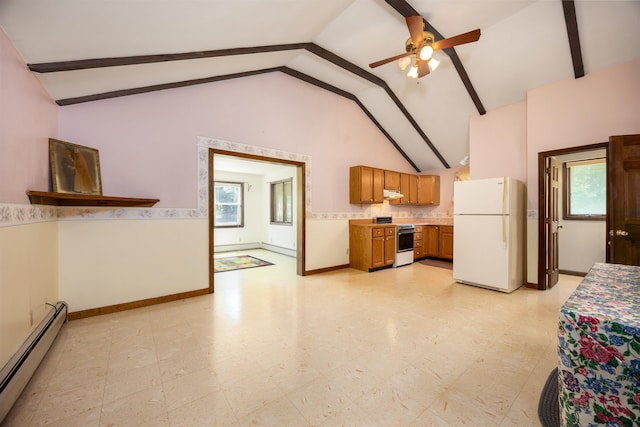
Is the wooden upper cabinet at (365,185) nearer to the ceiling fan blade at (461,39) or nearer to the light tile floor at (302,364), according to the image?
the light tile floor at (302,364)

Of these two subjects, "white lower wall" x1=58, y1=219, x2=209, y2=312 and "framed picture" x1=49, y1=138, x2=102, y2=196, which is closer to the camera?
"framed picture" x1=49, y1=138, x2=102, y2=196

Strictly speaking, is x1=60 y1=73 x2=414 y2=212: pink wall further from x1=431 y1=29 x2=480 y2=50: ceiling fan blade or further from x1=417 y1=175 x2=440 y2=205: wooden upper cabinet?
x1=431 y1=29 x2=480 y2=50: ceiling fan blade

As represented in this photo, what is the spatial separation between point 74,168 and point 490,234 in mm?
5353

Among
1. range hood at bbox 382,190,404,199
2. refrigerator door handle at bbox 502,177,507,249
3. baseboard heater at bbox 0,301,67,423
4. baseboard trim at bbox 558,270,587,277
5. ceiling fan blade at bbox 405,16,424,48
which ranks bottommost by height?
baseboard trim at bbox 558,270,587,277

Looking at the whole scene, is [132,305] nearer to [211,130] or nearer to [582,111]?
[211,130]

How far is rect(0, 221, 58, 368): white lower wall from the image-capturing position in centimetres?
172

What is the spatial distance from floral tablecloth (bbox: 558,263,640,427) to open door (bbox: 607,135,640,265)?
8.73ft

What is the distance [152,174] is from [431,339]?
370 centimetres

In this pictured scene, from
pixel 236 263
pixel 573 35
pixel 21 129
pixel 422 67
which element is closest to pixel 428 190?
pixel 573 35

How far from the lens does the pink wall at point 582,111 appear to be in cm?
324

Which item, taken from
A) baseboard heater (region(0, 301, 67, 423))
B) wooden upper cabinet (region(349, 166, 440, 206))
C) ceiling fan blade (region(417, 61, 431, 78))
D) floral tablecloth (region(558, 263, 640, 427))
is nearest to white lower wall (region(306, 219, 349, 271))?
wooden upper cabinet (region(349, 166, 440, 206))

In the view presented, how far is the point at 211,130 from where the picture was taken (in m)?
3.78

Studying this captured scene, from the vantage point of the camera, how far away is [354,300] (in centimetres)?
349

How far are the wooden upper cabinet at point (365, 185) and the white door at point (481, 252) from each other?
5.69 ft
